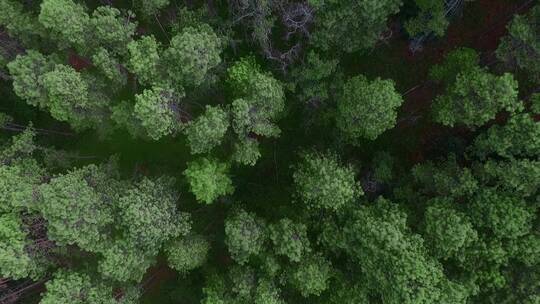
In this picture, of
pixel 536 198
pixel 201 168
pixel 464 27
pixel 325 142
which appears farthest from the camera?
pixel 464 27

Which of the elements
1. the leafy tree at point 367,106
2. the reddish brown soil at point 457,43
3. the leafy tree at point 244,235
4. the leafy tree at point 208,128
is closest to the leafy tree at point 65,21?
the leafy tree at point 208,128

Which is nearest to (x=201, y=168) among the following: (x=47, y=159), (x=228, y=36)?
(x=228, y=36)

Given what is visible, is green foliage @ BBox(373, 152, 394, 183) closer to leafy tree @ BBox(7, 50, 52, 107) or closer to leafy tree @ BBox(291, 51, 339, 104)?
leafy tree @ BBox(291, 51, 339, 104)

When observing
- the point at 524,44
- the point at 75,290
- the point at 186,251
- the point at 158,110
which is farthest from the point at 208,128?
the point at 524,44

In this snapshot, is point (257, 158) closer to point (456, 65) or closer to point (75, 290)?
point (75, 290)

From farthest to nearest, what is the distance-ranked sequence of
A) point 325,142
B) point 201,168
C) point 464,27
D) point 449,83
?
point 464,27
point 325,142
point 449,83
point 201,168

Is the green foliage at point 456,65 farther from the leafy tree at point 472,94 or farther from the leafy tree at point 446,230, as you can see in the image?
the leafy tree at point 446,230

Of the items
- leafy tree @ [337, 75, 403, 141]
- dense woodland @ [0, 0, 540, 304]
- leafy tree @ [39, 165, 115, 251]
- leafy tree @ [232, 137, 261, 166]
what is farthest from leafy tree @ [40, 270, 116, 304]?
leafy tree @ [337, 75, 403, 141]

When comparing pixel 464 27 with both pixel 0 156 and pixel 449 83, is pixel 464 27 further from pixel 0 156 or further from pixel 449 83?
pixel 0 156
